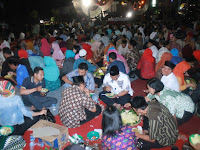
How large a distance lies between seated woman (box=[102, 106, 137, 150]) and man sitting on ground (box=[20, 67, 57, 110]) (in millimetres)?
2149

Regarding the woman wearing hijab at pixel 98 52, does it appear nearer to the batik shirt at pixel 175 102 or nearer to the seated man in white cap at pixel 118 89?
the seated man in white cap at pixel 118 89

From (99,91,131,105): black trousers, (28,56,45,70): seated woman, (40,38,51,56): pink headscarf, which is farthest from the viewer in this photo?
(40,38,51,56): pink headscarf

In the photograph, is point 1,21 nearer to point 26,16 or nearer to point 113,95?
point 26,16

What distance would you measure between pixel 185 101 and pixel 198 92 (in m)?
0.74

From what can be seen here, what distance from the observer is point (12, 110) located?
9.88 feet

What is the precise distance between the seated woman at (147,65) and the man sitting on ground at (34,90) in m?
3.05

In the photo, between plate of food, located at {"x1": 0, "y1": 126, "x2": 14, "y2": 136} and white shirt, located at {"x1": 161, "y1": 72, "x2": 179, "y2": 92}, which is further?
white shirt, located at {"x1": 161, "y1": 72, "x2": 179, "y2": 92}

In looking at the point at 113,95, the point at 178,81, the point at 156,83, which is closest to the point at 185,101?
the point at 156,83

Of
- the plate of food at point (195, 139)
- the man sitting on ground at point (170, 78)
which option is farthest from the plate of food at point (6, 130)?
the man sitting on ground at point (170, 78)

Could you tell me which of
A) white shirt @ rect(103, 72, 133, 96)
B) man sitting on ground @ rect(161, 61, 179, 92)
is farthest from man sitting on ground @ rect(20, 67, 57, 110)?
man sitting on ground @ rect(161, 61, 179, 92)

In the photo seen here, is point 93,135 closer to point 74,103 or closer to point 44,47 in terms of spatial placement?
point 74,103

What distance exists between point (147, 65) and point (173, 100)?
258 centimetres

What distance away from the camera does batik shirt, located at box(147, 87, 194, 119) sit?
115 inches

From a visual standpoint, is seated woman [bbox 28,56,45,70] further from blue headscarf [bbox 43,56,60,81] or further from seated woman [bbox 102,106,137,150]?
seated woman [bbox 102,106,137,150]
